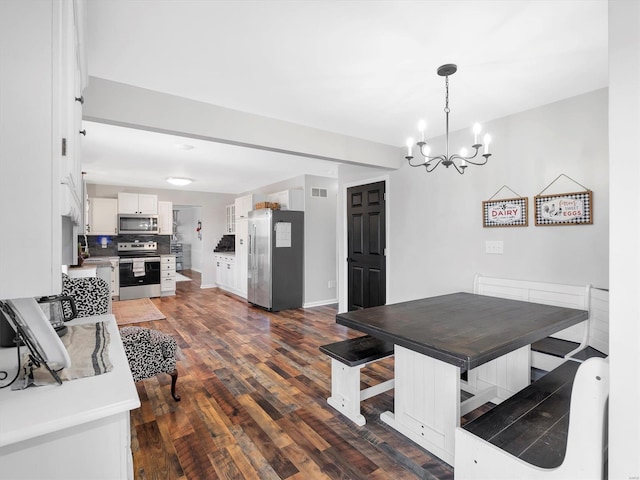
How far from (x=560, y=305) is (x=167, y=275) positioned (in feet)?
22.1

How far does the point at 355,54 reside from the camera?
6.65 ft

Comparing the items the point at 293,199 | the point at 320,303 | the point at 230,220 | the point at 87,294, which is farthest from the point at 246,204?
the point at 87,294

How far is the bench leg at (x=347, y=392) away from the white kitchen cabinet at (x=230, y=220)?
6.21 metres

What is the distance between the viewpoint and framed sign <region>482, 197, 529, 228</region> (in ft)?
9.73

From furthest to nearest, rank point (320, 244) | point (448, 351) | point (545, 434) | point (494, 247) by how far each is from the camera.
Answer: point (320, 244), point (494, 247), point (448, 351), point (545, 434)

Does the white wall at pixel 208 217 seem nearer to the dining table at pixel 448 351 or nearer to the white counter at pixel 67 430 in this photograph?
the dining table at pixel 448 351

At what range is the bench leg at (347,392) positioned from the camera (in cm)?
227

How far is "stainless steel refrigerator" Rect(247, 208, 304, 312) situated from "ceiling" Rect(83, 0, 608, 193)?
253 centimetres

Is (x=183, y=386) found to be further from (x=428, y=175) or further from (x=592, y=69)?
(x=592, y=69)

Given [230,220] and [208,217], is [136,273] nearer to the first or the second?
[208,217]

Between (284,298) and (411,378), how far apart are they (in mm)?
3705

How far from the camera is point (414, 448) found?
1986mm

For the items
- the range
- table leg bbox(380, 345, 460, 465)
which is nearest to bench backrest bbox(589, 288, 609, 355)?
table leg bbox(380, 345, 460, 465)

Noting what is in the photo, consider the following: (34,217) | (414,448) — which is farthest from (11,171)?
(414,448)
